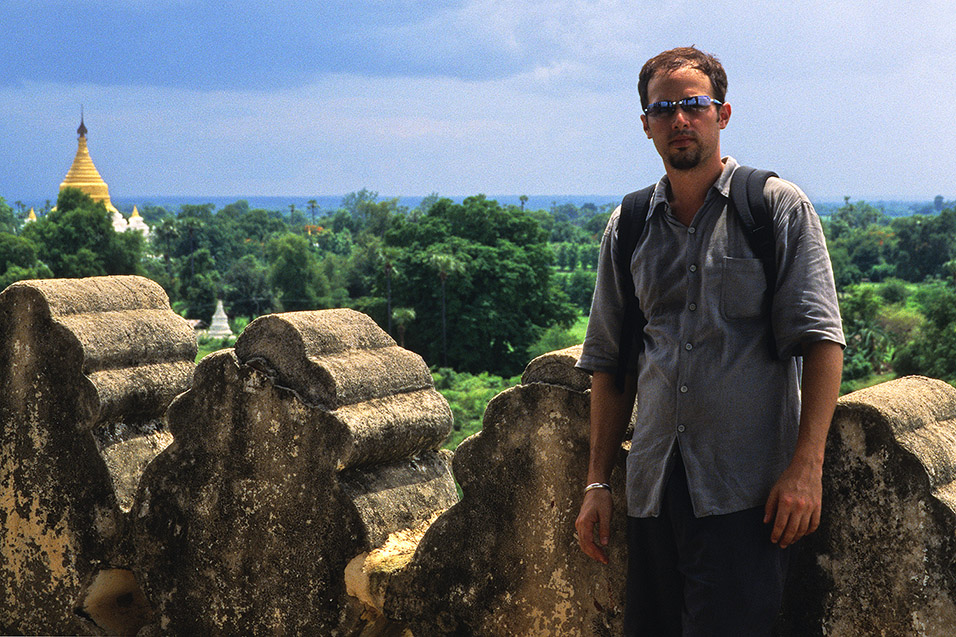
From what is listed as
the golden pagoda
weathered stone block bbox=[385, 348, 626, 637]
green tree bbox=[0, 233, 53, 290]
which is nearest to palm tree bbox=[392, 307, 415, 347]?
green tree bbox=[0, 233, 53, 290]

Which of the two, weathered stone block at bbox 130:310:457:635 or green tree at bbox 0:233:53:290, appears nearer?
weathered stone block at bbox 130:310:457:635

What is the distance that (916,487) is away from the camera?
266 cm

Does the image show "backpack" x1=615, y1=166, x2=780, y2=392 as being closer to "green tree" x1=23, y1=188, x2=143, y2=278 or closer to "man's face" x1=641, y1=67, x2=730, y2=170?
"man's face" x1=641, y1=67, x2=730, y2=170

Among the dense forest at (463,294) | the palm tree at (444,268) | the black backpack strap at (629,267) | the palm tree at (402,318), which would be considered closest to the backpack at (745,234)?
the black backpack strap at (629,267)

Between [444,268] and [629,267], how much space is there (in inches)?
1954

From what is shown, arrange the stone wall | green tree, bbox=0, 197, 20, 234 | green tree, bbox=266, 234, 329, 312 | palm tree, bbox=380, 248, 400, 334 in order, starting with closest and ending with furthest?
the stone wall → palm tree, bbox=380, 248, 400, 334 → green tree, bbox=266, 234, 329, 312 → green tree, bbox=0, 197, 20, 234

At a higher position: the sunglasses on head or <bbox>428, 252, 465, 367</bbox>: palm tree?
the sunglasses on head

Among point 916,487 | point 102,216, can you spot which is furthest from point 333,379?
point 102,216

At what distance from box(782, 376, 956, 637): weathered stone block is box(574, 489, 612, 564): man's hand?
482 mm

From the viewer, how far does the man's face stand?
8.95 ft

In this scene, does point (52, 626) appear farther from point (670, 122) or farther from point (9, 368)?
point (670, 122)

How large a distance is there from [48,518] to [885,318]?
56.4 meters

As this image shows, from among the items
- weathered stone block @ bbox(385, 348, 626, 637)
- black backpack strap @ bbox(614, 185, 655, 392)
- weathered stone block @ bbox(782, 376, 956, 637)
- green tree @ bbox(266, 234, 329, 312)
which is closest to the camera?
weathered stone block @ bbox(782, 376, 956, 637)

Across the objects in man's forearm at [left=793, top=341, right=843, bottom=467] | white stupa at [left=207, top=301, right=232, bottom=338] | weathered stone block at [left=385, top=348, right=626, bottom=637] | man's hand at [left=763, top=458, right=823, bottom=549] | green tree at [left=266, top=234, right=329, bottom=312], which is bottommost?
white stupa at [left=207, top=301, right=232, bottom=338]
